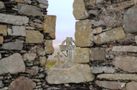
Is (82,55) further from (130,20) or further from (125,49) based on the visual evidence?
(130,20)

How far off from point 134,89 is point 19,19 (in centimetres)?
172

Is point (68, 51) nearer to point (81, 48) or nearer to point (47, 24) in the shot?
point (47, 24)

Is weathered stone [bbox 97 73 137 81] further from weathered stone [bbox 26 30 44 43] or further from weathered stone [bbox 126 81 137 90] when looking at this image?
weathered stone [bbox 26 30 44 43]

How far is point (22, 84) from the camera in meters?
4.23

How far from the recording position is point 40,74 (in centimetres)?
452

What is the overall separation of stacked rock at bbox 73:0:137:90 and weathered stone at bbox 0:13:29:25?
73 centimetres

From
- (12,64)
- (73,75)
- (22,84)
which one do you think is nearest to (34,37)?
(12,64)

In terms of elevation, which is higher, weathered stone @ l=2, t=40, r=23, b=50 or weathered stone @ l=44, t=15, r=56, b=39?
weathered stone @ l=44, t=15, r=56, b=39

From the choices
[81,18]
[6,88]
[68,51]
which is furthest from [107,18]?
[68,51]

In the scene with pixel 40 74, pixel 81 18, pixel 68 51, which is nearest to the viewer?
pixel 81 18

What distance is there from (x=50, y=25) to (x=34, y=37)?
0.33 meters

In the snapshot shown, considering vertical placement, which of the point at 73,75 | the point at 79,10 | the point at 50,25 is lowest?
the point at 73,75

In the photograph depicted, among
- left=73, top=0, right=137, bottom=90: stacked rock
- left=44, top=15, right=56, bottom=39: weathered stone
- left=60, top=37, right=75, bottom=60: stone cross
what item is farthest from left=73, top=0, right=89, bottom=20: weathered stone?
left=60, top=37, right=75, bottom=60: stone cross

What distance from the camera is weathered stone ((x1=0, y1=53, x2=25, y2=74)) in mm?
4117
